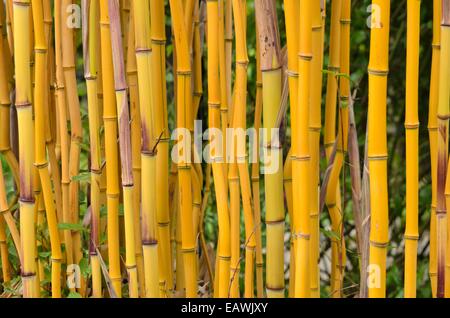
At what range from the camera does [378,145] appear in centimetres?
64

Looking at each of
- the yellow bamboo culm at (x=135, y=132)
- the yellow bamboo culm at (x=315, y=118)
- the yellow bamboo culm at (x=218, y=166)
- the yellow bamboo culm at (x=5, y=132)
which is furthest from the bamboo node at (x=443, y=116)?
the yellow bamboo culm at (x=5, y=132)

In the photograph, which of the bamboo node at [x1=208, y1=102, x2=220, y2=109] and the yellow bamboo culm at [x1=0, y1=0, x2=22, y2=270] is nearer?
the bamboo node at [x1=208, y1=102, x2=220, y2=109]

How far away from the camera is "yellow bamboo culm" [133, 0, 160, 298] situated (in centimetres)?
68

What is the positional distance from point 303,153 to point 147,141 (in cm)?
16

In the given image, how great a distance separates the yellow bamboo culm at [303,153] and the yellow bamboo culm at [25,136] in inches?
11.3

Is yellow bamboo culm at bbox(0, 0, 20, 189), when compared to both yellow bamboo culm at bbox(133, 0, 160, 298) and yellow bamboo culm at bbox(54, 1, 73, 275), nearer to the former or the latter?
yellow bamboo culm at bbox(54, 1, 73, 275)

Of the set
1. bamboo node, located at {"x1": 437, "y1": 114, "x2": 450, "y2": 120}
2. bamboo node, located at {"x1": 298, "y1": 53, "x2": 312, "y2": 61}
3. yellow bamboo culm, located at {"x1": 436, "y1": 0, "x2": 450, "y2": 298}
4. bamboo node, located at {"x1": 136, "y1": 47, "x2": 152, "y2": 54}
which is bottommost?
yellow bamboo culm, located at {"x1": 436, "y1": 0, "x2": 450, "y2": 298}

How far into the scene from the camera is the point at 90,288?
36.1 inches

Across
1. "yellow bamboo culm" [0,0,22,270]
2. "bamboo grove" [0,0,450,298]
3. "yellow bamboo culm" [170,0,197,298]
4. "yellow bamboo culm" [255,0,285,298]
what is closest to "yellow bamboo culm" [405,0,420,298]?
"bamboo grove" [0,0,450,298]

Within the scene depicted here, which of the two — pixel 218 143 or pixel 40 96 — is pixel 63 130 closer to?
pixel 40 96

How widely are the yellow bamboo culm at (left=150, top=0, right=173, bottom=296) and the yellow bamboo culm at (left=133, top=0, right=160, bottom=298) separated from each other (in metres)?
0.02

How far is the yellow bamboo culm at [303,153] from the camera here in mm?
630

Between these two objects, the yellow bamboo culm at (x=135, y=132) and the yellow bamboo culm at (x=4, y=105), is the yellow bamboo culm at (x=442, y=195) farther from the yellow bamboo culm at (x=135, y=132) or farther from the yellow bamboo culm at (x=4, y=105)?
the yellow bamboo culm at (x=4, y=105)

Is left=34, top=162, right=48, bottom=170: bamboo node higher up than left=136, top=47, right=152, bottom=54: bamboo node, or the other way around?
left=136, top=47, right=152, bottom=54: bamboo node
